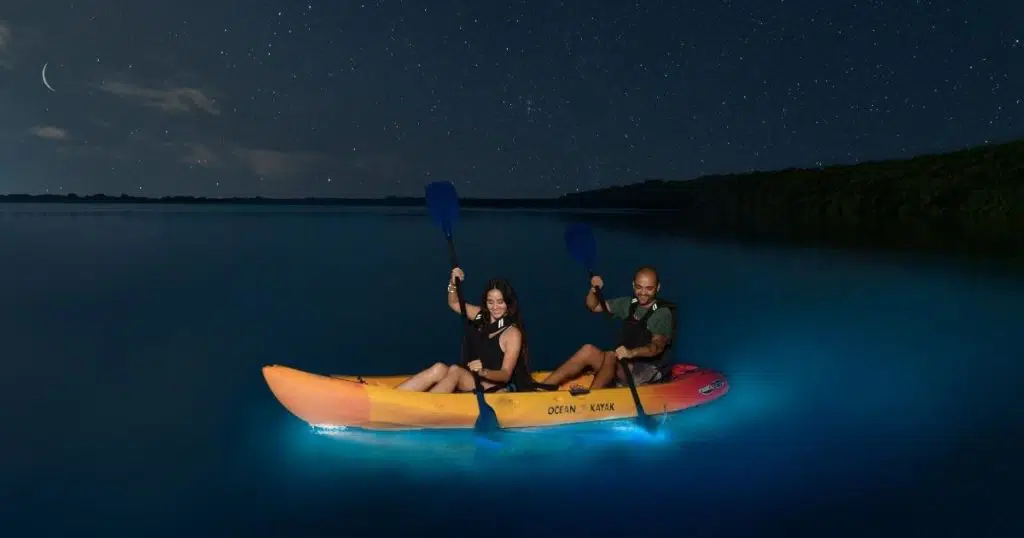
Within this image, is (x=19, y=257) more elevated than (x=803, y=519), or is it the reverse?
(x=19, y=257)

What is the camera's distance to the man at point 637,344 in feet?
29.1

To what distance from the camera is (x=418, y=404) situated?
8172mm

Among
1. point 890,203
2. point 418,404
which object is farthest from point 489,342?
point 890,203

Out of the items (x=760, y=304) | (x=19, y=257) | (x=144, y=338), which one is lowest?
(x=760, y=304)

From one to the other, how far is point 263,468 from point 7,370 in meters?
6.86

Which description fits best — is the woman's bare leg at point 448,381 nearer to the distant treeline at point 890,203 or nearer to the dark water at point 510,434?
the dark water at point 510,434

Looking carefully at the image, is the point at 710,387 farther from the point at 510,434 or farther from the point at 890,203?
the point at 890,203

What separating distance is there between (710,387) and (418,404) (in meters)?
3.26

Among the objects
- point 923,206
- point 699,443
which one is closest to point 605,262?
point 699,443

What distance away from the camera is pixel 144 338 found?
16.2 meters

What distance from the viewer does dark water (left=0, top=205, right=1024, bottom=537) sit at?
7281 mm

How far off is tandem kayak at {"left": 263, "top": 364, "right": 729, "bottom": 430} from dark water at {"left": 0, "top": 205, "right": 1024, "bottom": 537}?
27 cm

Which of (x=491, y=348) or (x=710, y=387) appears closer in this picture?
(x=491, y=348)

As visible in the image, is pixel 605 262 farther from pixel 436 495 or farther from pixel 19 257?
pixel 436 495
